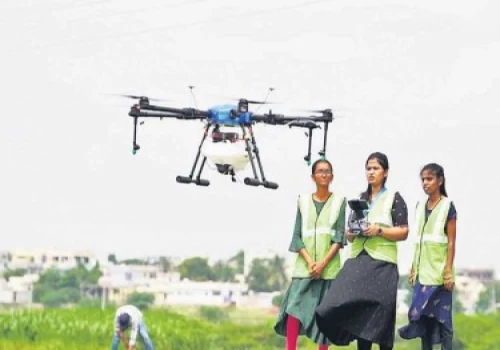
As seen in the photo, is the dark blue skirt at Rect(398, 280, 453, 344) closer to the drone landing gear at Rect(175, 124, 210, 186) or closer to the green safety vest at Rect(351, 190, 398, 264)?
the green safety vest at Rect(351, 190, 398, 264)

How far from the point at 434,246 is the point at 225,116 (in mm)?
10617

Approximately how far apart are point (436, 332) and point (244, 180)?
993 cm

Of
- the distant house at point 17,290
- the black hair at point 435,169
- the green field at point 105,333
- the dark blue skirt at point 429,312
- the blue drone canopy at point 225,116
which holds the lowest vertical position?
the green field at point 105,333

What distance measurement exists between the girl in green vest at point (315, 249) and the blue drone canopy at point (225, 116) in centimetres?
942

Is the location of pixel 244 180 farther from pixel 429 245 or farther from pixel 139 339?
pixel 429 245

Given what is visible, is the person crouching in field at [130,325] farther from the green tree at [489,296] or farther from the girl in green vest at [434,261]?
the green tree at [489,296]

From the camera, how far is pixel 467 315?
36.4m

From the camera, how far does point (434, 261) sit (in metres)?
14.5

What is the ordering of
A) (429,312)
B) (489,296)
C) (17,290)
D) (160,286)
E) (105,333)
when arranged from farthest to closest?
(489,296)
(160,286)
(17,290)
(105,333)
(429,312)

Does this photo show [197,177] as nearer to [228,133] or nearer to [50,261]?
[228,133]

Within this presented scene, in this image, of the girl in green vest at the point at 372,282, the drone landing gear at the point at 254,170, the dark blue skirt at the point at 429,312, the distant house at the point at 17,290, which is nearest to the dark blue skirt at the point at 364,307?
the girl in green vest at the point at 372,282

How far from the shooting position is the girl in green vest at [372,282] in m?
14.2

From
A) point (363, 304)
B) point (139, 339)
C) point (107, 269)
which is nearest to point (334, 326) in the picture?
point (363, 304)

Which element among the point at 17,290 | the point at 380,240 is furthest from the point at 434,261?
the point at 17,290
